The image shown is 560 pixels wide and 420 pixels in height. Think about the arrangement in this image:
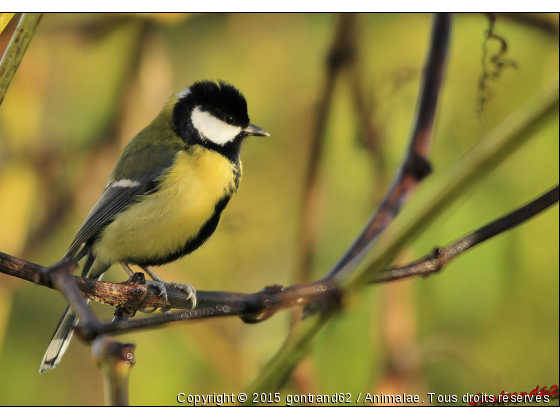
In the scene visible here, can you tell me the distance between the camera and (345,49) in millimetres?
1002

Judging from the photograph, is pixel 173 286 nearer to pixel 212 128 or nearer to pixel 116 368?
pixel 212 128

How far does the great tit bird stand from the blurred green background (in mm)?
55

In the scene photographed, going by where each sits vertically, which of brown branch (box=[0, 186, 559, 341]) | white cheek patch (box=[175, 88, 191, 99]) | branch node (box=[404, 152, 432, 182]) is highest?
white cheek patch (box=[175, 88, 191, 99])

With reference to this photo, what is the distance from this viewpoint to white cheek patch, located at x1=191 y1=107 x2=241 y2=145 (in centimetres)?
105

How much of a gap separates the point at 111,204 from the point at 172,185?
12 cm

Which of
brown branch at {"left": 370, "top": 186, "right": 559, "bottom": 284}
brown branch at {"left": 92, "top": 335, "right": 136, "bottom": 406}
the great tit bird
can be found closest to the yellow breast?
the great tit bird

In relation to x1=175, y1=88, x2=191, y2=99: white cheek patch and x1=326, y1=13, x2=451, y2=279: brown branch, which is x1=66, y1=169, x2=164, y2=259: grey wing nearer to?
x1=175, y1=88, x2=191, y2=99: white cheek patch

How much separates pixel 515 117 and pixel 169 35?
0.90 meters

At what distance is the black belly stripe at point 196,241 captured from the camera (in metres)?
0.98

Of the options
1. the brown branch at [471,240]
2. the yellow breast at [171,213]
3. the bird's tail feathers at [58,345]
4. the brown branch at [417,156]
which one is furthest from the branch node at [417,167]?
the bird's tail feathers at [58,345]

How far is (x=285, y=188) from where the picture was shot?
108 cm

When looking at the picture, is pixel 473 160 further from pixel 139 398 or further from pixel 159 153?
pixel 159 153

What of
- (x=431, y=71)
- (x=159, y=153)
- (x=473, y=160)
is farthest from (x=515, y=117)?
(x=159, y=153)

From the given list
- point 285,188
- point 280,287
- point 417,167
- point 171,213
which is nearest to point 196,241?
point 171,213
